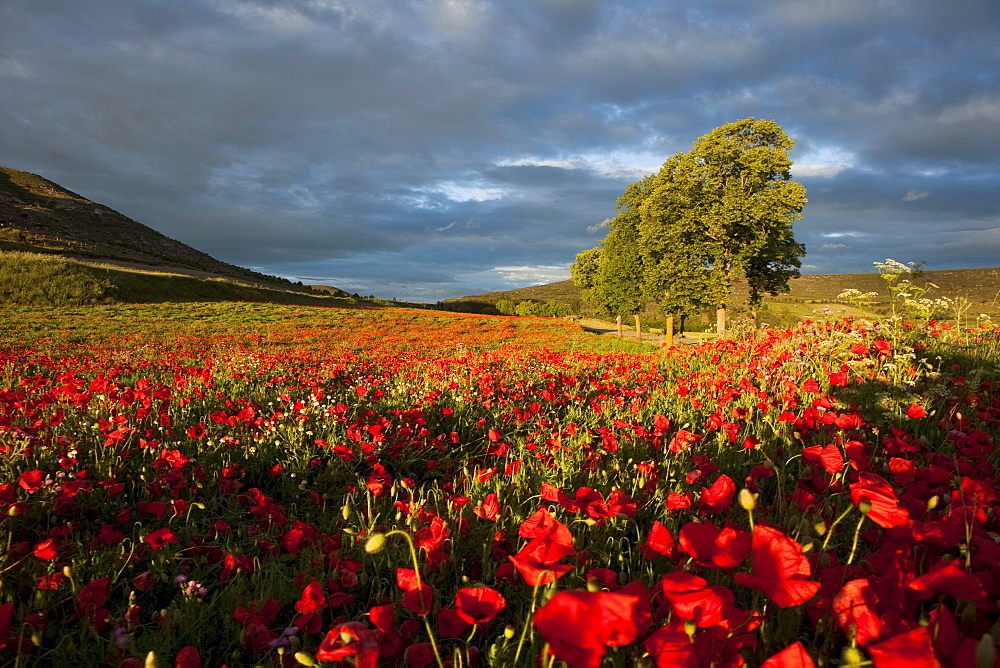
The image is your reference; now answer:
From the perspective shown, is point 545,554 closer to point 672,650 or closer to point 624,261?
point 672,650

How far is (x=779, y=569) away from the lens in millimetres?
979

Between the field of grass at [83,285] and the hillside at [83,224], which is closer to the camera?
the field of grass at [83,285]

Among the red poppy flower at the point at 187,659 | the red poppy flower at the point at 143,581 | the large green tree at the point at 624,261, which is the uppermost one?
the large green tree at the point at 624,261

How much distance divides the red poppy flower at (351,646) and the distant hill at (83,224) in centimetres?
5238

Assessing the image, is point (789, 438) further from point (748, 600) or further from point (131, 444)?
point (131, 444)

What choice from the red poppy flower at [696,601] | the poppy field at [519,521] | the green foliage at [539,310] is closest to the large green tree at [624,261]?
the poppy field at [519,521]

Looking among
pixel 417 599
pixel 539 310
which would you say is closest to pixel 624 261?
pixel 539 310

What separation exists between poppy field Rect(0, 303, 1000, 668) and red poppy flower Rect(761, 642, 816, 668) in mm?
14

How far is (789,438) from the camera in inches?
129

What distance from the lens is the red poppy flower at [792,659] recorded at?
0.83m

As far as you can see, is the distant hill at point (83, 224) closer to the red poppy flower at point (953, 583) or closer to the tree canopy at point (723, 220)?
the tree canopy at point (723, 220)

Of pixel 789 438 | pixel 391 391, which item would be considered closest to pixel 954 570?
pixel 789 438

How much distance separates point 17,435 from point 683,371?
24.0 ft

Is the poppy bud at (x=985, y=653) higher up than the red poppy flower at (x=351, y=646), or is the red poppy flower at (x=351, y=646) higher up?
the poppy bud at (x=985, y=653)
